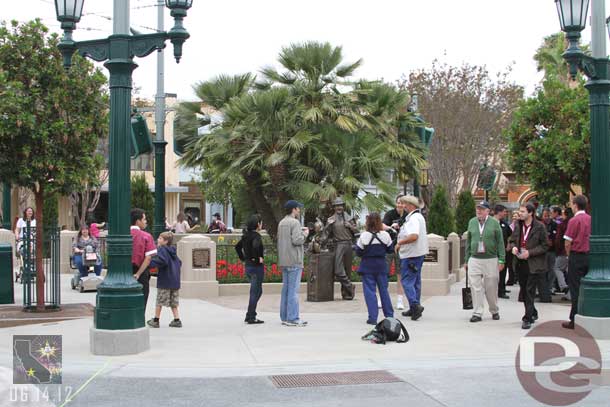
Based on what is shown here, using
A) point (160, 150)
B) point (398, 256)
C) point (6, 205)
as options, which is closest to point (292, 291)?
point (398, 256)

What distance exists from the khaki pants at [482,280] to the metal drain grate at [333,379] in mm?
3724

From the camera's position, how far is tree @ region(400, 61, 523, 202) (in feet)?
105

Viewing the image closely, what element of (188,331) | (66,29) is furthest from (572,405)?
(66,29)

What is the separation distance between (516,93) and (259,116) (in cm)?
1949

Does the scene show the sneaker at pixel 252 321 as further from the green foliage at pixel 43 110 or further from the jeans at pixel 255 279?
the green foliage at pixel 43 110

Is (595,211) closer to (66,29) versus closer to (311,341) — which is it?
(311,341)

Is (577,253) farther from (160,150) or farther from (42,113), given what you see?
(160,150)

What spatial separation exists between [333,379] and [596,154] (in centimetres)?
482

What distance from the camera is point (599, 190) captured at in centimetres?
955

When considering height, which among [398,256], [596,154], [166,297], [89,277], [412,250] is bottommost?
[89,277]

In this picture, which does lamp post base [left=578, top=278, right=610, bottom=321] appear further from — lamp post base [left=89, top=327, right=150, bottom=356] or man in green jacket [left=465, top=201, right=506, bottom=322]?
lamp post base [left=89, top=327, right=150, bottom=356]

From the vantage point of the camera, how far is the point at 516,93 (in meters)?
32.4

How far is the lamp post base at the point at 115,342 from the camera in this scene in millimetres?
8539

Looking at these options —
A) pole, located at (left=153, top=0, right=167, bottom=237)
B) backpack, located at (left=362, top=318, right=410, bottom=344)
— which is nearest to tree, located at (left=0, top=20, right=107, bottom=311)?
pole, located at (left=153, top=0, right=167, bottom=237)
